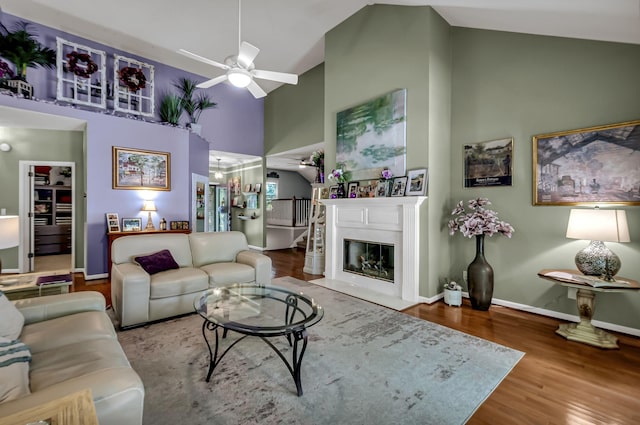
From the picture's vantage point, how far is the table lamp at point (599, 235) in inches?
95.7

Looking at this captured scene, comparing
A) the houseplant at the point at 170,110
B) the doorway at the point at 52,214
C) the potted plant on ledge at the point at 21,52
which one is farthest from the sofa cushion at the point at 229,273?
the doorway at the point at 52,214

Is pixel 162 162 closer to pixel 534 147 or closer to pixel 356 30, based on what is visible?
pixel 356 30

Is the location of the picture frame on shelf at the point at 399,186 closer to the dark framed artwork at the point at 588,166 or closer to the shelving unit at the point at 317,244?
the dark framed artwork at the point at 588,166

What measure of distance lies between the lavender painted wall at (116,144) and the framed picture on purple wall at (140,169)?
Result: 0.09 m

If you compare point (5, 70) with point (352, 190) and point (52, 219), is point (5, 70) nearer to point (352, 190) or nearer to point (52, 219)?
point (52, 219)

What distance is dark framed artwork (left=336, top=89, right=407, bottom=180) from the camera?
3.99 m

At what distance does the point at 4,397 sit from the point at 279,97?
7681 mm

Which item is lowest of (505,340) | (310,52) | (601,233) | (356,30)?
(505,340)

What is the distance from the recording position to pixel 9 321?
1.60m

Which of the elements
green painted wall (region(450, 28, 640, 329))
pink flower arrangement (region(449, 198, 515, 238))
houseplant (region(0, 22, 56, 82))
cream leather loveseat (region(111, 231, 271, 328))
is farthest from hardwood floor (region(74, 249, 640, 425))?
houseplant (region(0, 22, 56, 82))

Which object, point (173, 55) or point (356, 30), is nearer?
point (356, 30)

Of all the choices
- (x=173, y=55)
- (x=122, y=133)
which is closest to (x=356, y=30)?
(x=173, y=55)

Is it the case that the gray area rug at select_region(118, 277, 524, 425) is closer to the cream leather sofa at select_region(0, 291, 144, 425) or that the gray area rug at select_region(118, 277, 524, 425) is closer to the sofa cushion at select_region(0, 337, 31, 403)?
the cream leather sofa at select_region(0, 291, 144, 425)

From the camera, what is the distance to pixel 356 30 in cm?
466
